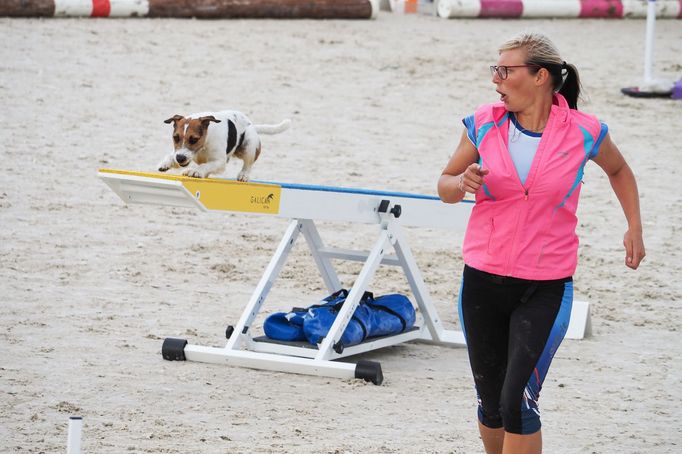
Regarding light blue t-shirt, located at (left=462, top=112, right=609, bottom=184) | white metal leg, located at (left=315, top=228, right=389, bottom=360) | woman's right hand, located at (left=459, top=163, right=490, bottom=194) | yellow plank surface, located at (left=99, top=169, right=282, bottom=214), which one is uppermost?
light blue t-shirt, located at (left=462, top=112, right=609, bottom=184)

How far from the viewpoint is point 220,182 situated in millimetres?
5672

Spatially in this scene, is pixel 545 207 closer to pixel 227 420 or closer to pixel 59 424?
pixel 227 420

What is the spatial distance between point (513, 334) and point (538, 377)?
0.16 m

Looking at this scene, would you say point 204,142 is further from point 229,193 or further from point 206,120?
point 229,193

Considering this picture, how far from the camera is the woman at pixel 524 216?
4.00m

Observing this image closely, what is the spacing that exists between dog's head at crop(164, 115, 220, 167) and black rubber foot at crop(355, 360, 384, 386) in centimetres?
132

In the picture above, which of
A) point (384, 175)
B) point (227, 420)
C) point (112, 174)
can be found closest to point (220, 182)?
point (112, 174)

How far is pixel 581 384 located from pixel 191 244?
340 cm

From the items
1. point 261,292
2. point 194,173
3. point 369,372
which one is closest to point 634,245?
point 369,372

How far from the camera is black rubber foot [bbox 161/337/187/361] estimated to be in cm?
629

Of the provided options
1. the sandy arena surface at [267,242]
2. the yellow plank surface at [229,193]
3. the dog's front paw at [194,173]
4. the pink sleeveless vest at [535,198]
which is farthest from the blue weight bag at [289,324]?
the pink sleeveless vest at [535,198]

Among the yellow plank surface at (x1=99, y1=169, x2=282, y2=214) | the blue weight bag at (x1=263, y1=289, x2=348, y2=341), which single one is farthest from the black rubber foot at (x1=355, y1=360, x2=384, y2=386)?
the yellow plank surface at (x1=99, y1=169, x2=282, y2=214)

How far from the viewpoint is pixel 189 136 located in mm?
5703

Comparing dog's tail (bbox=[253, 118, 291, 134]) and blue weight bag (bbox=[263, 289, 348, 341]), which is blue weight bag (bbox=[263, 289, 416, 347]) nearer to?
blue weight bag (bbox=[263, 289, 348, 341])
